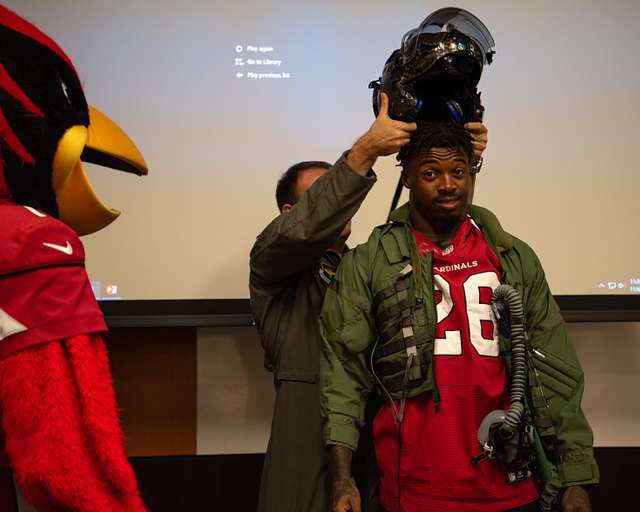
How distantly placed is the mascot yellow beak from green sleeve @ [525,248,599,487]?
32.8 inches

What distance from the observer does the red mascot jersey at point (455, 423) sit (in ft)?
3.94

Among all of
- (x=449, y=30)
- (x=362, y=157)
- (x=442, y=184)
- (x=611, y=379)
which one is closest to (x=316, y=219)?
(x=362, y=157)

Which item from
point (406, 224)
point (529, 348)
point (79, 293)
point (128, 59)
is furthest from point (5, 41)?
point (128, 59)

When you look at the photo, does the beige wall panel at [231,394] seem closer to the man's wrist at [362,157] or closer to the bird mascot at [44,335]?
the man's wrist at [362,157]

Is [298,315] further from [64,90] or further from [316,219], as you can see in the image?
[64,90]

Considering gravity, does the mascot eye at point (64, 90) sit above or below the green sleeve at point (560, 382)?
above

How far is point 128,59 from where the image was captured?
2262 millimetres

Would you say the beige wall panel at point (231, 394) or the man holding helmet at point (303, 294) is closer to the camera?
the man holding helmet at point (303, 294)

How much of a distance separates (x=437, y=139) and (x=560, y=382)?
0.55m

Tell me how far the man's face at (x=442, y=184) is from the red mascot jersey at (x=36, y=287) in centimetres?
72

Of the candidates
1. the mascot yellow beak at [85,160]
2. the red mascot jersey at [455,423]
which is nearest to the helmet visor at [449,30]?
the red mascot jersey at [455,423]

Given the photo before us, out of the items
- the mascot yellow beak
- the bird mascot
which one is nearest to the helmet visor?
the mascot yellow beak

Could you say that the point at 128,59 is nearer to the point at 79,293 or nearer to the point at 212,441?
the point at 212,441

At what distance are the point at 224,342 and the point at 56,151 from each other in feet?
4.91
